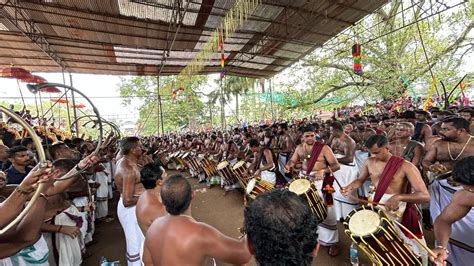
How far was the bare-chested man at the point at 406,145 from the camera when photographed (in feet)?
14.3

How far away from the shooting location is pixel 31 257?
8.34 feet

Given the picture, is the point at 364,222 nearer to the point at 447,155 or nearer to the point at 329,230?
the point at 329,230

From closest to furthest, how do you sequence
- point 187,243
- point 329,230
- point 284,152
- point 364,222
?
1. point 187,243
2. point 364,222
3. point 329,230
4. point 284,152

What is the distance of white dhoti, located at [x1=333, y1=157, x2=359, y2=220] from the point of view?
480cm

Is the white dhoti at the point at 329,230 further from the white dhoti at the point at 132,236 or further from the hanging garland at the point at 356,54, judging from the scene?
the hanging garland at the point at 356,54

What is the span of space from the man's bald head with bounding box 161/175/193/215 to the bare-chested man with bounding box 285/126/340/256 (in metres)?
2.65

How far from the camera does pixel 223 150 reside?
8.79 m

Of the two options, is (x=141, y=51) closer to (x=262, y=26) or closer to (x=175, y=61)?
(x=175, y=61)

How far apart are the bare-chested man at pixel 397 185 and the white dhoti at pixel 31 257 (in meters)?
3.41

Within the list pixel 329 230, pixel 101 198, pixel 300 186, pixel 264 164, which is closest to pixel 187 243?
pixel 300 186

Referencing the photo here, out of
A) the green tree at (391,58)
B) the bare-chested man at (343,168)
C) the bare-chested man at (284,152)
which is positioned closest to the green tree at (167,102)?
the green tree at (391,58)

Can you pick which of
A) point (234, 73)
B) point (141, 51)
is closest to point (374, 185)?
point (141, 51)

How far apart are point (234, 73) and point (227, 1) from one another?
24.3ft

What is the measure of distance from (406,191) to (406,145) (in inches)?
81.8
